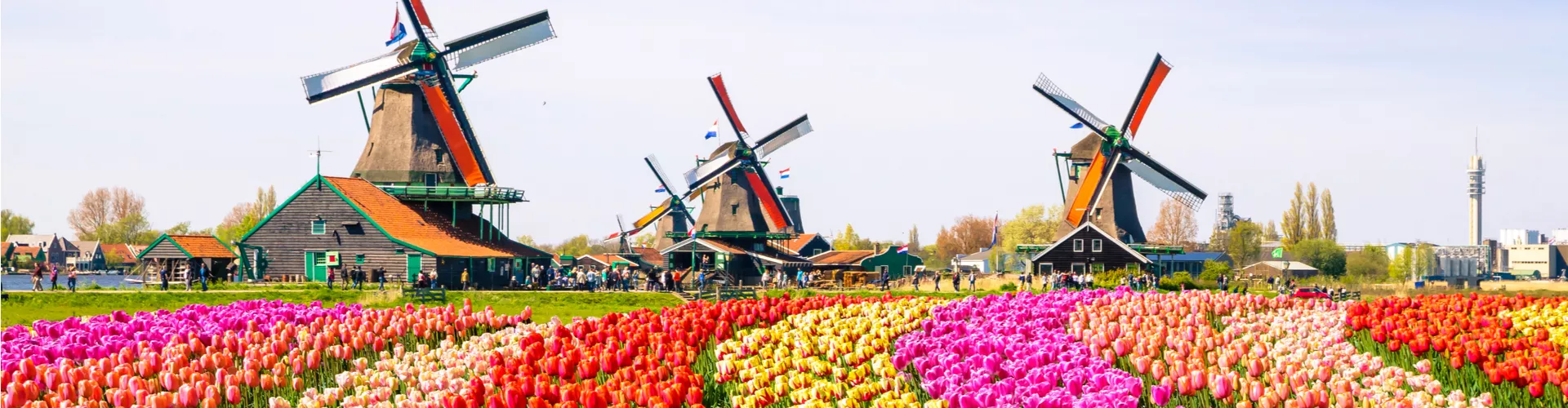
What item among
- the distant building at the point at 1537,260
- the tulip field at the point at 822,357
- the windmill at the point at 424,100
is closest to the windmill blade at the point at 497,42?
the windmill at the point at 424,100

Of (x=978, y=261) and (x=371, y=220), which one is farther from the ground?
(x=371, y=220)

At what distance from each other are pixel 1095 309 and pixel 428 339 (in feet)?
23.3

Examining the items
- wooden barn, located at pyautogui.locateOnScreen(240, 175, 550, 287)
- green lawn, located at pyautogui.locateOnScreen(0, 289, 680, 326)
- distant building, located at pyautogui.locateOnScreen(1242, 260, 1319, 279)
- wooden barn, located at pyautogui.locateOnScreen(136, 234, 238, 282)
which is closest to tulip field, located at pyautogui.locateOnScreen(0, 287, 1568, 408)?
green lawn, located at pyautogui.locateOnScreen(0, 289, 680, 326)

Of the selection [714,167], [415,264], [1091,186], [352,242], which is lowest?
[415,264]

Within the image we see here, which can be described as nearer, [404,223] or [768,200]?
[404,223]

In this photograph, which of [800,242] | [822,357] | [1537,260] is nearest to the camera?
[822,357]

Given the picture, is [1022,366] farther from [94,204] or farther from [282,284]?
[94,204]

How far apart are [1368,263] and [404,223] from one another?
74.9 metres

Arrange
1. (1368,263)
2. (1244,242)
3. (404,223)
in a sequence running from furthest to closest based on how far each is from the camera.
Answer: (1368,263)
(1244,242)
(404,223)

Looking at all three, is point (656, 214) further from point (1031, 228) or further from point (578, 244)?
point (578, 244)

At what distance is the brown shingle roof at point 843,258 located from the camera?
8181 centimetres

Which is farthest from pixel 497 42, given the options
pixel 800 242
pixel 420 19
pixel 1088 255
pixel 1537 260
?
pixel 1537 260

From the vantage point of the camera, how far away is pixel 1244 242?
99.0m

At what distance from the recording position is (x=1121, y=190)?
214 ft
